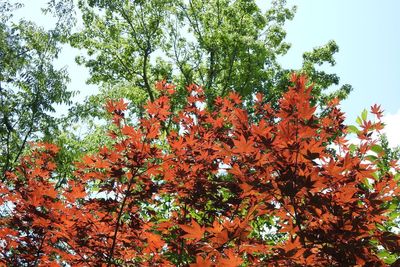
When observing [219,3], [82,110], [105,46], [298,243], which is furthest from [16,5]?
[298,243]

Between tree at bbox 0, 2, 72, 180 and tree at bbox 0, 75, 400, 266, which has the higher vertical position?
tree at bbox 0, 2, 72, 180

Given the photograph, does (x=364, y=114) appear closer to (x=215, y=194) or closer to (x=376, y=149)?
(x=376, y=149)

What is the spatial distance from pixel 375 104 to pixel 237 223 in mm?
2340

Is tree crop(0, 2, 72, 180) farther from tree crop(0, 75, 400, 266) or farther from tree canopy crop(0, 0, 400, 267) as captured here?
tree crop(0, 75, 400, 266)

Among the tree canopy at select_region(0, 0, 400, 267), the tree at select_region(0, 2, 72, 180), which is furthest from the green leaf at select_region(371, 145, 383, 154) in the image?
the tree at select_region(0, 2, 72, 180)

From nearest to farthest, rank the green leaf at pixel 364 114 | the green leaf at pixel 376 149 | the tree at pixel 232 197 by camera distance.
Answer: the tree at pixel 232 197, the green leaf at pixel 376 149, the green leaf at pixel 364 114

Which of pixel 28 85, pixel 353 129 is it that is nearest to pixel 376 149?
pixel 353 129

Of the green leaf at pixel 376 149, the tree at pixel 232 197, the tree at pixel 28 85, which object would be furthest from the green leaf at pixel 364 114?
the tree at pixel 28 85

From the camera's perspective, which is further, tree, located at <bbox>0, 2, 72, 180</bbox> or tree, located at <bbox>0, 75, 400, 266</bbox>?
tree, located at <bbox>0, 2, 72, 180</bbox>

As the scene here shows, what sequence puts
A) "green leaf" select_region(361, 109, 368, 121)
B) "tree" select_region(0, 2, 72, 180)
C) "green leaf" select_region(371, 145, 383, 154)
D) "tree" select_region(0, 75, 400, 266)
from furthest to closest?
"tree" select_region(0, 2, 72, 180) < "green leaf" select_region(361, 109, 368, 121) < "green leaf" select_region(371, 145, 383, 154) < "tree" select_region(0, 75, 400, 266)

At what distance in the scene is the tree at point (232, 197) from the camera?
6.29ft

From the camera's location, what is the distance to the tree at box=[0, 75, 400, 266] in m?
1.92

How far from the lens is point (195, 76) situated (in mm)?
16438

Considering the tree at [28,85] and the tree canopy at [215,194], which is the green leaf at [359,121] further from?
the tree at [28,85]
